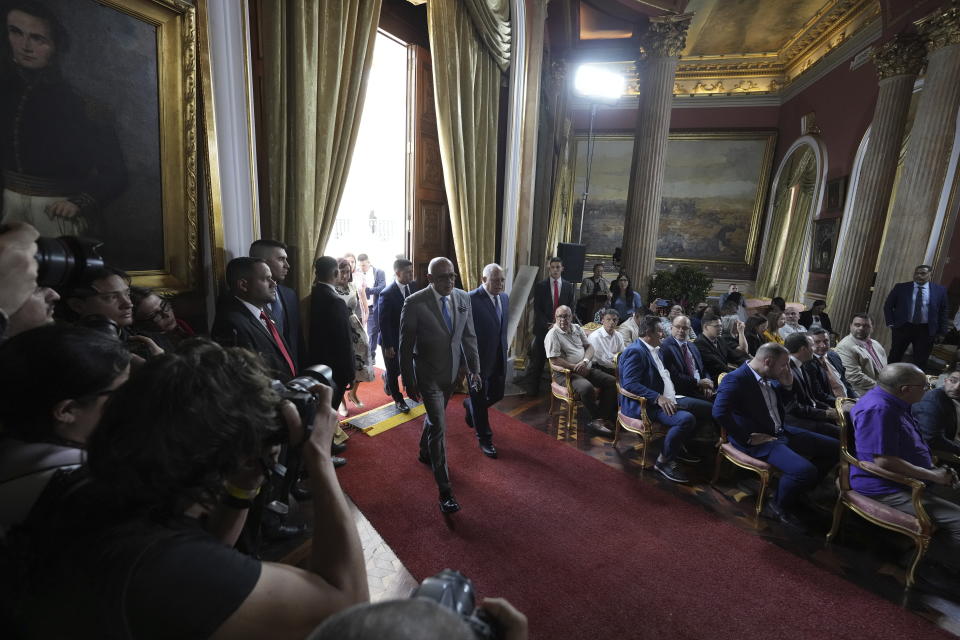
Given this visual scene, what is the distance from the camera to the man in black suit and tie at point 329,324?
10.0 ft

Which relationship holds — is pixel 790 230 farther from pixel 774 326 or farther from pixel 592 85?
pixel 592 85

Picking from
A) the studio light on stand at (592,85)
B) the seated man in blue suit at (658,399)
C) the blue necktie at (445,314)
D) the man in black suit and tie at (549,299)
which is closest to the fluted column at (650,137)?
the studio light on stand at (592,85)

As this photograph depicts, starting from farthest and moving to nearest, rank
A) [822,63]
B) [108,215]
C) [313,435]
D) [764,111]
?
[764,111], [822,63], [108,215], [313,435]

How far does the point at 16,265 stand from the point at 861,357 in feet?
20.5

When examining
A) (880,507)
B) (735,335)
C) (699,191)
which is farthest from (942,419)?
(699,191)

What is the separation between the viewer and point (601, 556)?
256cm

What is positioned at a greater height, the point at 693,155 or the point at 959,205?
the point at 693,155

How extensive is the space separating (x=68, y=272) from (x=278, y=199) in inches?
68.3

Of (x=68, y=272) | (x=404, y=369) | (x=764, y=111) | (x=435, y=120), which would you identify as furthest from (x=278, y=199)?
(x=764, y=111)

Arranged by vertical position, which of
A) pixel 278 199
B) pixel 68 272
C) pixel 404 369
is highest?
pixel 278 199

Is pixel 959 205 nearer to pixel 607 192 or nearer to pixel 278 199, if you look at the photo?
pixel 607 192

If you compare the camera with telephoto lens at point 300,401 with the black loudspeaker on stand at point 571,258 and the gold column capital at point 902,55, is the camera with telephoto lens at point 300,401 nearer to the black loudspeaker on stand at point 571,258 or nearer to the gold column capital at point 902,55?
the black loudspeaker on stand at point 571,258

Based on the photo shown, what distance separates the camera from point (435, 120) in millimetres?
4660

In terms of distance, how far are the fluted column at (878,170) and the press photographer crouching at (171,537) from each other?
1007 centimetres
